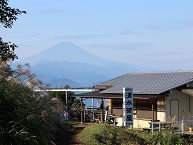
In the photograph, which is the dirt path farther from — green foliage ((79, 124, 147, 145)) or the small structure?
the small structure

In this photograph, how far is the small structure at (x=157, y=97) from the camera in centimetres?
2198

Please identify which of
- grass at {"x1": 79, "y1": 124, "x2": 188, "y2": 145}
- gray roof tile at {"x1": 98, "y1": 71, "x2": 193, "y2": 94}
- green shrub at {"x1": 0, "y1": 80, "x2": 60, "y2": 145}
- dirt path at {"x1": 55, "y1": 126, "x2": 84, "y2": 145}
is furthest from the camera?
gray roof tile at {"x1": 98, "y1": 71, "x2": 193, "y2": 94}

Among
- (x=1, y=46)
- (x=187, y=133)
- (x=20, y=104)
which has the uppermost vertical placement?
(x=1, y=46)

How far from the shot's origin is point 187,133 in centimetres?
1919

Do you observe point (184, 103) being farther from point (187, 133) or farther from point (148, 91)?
point (187, 133)

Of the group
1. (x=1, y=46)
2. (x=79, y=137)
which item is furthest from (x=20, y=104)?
(x=79, y=137)

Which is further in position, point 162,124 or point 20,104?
point 162,124

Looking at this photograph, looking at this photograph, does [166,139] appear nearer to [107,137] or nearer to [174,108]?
[107,137]

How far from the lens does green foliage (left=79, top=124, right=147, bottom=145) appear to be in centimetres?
1316

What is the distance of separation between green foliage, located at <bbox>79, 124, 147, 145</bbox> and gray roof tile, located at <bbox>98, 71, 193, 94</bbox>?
23.2ft

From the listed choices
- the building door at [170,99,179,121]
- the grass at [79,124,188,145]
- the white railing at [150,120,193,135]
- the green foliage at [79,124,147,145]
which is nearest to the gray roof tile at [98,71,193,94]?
the building door at [170,99,179,121]

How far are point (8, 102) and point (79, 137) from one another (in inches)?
276

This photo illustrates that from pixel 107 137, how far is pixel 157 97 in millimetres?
8287

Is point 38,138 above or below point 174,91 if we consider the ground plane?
below
